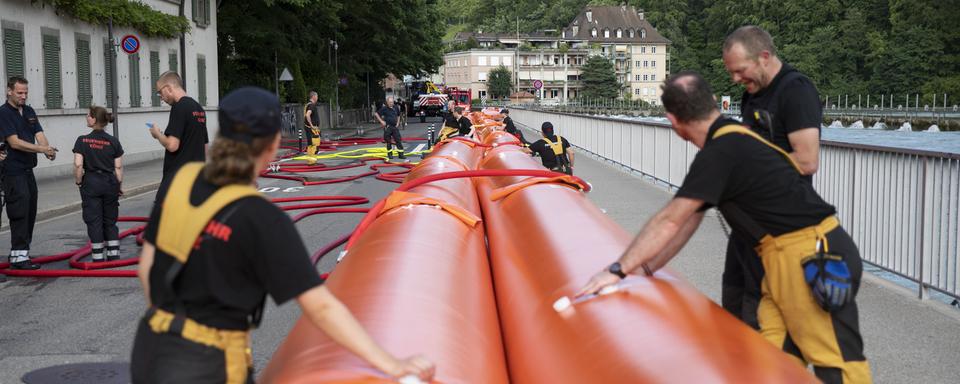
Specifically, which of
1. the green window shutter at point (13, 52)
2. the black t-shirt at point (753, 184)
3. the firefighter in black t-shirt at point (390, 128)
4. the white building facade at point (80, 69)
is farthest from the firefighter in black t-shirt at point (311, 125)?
the black t-shirt at point (753, 184)

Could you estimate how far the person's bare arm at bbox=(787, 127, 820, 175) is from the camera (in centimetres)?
449

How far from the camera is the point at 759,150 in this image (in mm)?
3883

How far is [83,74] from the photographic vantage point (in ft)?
76.4

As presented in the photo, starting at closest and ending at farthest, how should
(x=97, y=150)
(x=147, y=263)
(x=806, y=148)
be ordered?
(x=147, y=263) < (x=806, y=148) < (x=97, y=150)

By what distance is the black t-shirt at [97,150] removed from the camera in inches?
376

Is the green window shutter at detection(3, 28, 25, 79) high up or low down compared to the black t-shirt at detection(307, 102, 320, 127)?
up

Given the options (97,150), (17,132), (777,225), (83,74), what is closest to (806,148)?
(777,225)

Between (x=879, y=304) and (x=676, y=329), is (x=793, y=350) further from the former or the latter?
(x=879, y=304)

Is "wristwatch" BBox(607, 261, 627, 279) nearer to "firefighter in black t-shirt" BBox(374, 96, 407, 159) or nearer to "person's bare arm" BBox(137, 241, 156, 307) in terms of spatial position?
"person's bare arm" BBox(137, 241, 156, 307)

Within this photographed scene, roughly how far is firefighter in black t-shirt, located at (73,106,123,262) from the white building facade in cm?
1076

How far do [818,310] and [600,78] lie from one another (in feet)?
528

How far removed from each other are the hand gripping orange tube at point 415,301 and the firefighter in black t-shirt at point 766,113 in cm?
110

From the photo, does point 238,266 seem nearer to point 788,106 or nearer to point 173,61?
point 788,106

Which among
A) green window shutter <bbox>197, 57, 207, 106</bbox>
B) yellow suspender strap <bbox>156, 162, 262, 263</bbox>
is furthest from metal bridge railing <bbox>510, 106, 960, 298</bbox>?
green window shutter <bbox>197, 57, 207, 106</bbox>
